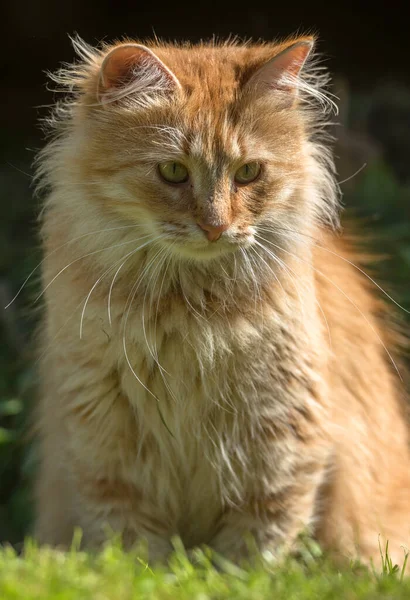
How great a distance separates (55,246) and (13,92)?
3.74m

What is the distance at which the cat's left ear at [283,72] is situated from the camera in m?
2.74

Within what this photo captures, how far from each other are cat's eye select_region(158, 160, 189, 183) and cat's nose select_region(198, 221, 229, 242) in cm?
18

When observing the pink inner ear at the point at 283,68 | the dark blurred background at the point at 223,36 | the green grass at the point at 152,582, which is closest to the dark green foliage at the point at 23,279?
the dark blurred background at the point at 223,36

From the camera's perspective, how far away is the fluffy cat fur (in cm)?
272

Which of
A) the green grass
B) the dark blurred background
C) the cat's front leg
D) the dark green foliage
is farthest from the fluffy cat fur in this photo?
the dark blurred background

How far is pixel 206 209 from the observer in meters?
2.58

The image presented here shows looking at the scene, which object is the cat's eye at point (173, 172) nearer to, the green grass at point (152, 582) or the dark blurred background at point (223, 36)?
the green grass at point (152, 582)

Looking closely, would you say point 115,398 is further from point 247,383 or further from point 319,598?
point 319,598

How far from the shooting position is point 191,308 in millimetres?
2896

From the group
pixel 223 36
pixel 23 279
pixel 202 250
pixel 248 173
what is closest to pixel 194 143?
pixel 248 173

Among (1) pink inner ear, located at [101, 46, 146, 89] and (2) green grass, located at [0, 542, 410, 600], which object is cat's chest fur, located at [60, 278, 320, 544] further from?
(1) pink inner ear, located at [101, 46, 146, 89]

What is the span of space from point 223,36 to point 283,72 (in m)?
3.37

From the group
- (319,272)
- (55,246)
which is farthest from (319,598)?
(55,246)

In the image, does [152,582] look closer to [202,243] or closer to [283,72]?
[202,243]
